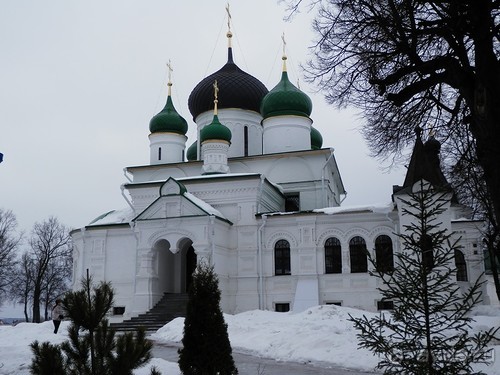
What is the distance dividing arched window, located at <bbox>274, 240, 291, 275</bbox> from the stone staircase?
393 centimetres

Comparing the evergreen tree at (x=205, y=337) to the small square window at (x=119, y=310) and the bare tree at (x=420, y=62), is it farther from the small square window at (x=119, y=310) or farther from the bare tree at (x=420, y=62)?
the small square window at (x=119, y=310)

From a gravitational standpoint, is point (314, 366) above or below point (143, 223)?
below

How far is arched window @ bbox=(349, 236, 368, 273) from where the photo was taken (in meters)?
21.2

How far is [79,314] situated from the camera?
6.46m

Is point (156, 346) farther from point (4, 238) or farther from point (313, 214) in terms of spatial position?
point (4, 238)

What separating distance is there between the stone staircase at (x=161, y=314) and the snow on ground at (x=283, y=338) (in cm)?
259

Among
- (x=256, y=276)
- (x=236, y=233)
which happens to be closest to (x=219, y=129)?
(x=236, y=233)

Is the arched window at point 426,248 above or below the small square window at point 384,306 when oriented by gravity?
above

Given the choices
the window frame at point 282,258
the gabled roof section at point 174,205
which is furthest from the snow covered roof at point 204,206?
the window frame at point 282,258

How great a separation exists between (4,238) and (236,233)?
22.6 metres

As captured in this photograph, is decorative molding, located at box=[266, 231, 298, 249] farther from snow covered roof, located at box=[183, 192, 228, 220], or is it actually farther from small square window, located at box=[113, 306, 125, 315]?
small square window, located at box=[113, 306, 125, 315]

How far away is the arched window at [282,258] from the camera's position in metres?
22.0

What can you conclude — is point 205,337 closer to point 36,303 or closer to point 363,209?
point 363,209

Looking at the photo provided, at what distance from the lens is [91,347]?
20.6 ft
